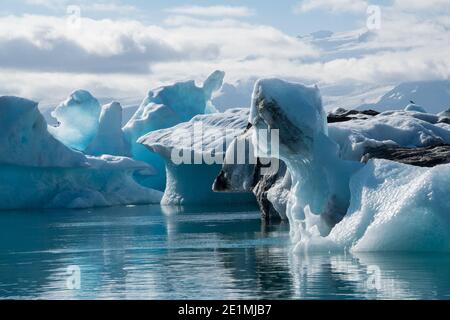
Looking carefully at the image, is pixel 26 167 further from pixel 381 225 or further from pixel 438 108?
pixel 438 108

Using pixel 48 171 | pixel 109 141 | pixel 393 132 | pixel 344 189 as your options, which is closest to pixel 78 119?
pixel 109 141

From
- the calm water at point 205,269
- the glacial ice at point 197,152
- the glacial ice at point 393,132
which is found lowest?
the calm water at point 205,269

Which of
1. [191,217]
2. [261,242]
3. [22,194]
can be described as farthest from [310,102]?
[22,194]

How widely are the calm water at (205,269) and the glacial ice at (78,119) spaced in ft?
76.0

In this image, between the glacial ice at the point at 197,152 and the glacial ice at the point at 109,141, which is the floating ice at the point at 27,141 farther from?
the glacial ice at the point at 109,141

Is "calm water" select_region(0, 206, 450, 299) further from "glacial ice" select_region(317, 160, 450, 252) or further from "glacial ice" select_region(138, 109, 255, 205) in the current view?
"glacial ice" select_region(138, 109, 255, 205)

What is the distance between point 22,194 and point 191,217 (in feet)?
39.4

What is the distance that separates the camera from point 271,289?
9.92 m

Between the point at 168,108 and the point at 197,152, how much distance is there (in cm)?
956

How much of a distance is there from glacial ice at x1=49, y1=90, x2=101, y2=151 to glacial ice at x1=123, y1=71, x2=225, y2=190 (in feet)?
6.32

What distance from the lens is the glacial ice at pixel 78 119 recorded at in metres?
42.5

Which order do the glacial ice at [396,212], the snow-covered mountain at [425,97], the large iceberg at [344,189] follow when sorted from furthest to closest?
the snow-covered mountain at [425,97], the large iceberg at [344,189], the glacial ice at [396,212]

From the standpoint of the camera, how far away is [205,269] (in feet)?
39.7

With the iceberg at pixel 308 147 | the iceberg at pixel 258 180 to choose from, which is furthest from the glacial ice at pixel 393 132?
the iceberg at pixel 308 147
